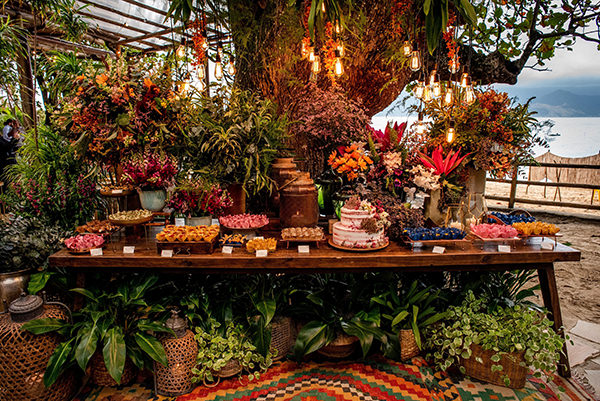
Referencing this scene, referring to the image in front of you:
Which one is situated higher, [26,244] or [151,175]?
[151,175]

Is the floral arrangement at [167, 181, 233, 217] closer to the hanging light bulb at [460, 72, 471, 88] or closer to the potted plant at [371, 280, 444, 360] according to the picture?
the potted plant at [371, 280, 444, 360]

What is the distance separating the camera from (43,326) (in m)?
2.03

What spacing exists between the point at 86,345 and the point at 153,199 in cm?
95

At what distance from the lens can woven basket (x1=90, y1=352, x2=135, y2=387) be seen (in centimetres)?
225

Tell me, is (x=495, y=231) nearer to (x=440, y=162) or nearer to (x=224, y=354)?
(x=440, y=162)

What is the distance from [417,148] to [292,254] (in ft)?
4.20

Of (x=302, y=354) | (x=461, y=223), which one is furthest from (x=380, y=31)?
(x=302, y=354)

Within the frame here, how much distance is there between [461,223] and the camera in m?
2.56

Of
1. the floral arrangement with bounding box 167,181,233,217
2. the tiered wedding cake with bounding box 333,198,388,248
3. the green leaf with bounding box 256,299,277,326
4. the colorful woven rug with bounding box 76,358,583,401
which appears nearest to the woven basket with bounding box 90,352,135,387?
the colorful woven rug with bounding box 76,358,583,401

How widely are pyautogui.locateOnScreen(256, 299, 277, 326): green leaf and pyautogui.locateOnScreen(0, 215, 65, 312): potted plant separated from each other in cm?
141

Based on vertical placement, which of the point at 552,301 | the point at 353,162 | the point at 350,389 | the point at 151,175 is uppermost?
the point at 353,162

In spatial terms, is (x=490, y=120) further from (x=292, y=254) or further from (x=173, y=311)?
(x=173, y=311)

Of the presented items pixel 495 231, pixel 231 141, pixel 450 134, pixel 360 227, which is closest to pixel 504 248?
pixel 495 231

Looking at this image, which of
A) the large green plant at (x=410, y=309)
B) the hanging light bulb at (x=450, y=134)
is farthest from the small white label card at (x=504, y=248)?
the hanging light bulb at (x=450, y=134)
